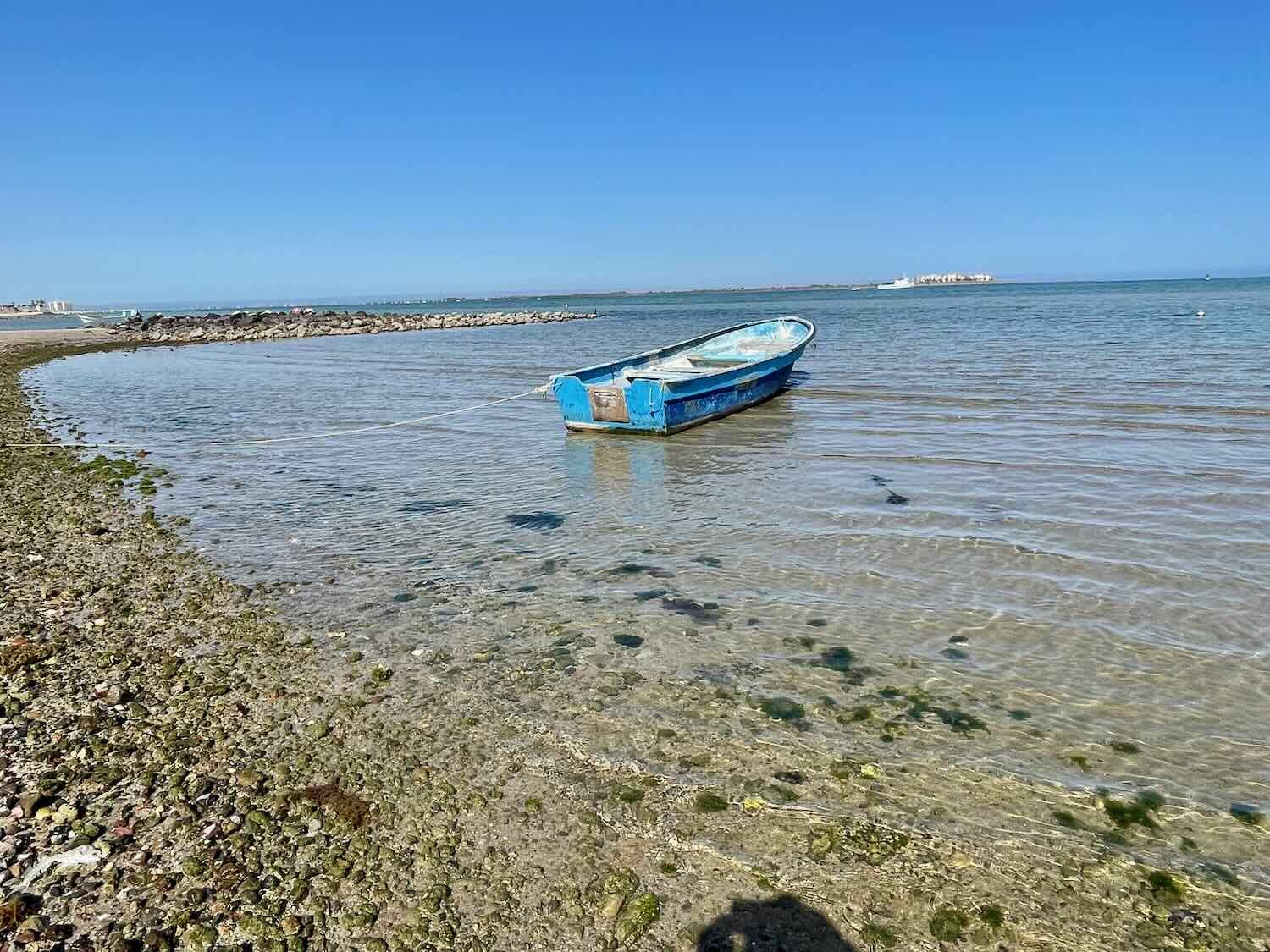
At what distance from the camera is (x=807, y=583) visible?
7.08 meters

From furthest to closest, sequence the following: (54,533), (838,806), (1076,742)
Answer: (54,533) → (1076,742) → (838,806)

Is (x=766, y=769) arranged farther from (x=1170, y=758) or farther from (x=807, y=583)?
(x=807, y=583)

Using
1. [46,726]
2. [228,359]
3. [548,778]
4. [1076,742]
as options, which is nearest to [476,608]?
[548,778]

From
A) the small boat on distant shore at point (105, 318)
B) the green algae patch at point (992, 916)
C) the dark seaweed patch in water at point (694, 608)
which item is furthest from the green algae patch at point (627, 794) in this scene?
the small boat on distant shore at point (105, 318)

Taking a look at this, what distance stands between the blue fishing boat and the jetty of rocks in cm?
4633

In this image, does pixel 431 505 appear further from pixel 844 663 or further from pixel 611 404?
pixel 844 663

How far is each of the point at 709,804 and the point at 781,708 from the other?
114 cm

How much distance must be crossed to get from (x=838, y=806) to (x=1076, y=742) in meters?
A: 1.75

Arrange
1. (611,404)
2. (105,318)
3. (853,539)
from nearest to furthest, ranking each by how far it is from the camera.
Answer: (853,539) → (611,404) → (105,318)

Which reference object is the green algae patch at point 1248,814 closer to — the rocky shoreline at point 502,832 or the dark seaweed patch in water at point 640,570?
the rocky shoreline at point 502,832

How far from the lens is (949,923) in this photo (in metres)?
3.22

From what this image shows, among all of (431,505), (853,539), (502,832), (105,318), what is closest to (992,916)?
(502,832)

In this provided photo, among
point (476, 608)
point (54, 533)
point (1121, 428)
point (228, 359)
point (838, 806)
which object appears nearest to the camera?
point (838, 806)

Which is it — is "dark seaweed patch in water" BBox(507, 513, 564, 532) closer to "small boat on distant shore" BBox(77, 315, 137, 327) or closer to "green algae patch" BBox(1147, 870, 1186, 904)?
"green algae patch" BBox(1147, 870, 1186, 904)
